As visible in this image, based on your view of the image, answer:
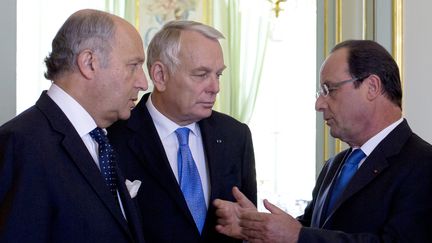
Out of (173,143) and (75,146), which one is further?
(173,143)

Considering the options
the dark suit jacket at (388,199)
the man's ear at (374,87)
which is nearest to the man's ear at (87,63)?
the dark suit jacket at (388,199)

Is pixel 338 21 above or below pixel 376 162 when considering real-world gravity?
above

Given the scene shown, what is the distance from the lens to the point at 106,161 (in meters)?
2.27

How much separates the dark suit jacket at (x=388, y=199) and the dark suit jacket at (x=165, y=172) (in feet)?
1.71

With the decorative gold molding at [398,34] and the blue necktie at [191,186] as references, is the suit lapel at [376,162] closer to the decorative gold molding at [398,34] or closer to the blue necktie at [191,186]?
the blue necktie at [191,186]

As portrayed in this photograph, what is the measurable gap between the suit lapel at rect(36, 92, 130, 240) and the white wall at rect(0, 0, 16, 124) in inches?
56.2

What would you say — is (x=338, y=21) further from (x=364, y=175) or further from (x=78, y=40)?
(x=78, y=40)

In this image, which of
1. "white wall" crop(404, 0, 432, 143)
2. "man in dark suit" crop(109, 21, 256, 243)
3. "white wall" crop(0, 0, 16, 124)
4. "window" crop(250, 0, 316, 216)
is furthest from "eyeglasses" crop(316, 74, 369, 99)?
"window" crop(250, 0, 316, 216)

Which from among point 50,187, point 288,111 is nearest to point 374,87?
point 50,187

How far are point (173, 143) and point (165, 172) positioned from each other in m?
0.21

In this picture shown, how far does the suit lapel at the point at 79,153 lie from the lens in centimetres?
207

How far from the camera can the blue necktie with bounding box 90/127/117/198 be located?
226cm

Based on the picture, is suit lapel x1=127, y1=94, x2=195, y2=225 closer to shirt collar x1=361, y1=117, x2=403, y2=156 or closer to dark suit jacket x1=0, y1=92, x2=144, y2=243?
dark suit jacket x1=0, y1=92, x2=144, y2=243

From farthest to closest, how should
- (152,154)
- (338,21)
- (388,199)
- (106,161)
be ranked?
(338,21)
(152,154)
(388,199)
(106,161)
